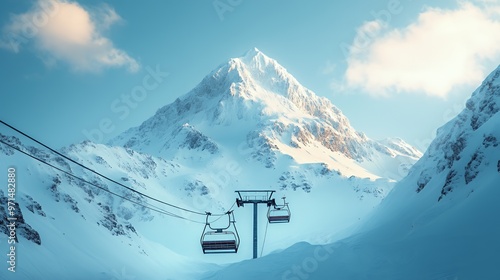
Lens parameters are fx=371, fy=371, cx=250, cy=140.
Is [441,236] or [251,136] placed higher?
[251,136]

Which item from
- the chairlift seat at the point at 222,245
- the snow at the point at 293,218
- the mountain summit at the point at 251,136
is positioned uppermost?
the mountain summit at the point at 251,136

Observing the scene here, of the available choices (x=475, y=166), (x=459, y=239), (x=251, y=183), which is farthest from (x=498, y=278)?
(x=251, y=183)

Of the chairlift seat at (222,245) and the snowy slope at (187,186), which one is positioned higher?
the snowy slope at (187,186)

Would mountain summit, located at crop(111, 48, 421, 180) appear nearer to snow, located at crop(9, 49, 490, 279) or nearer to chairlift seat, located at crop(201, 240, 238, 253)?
snow, located at crop(9, 49, 490, 279)

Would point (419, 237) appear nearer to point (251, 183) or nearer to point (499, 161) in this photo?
point (499, 161)

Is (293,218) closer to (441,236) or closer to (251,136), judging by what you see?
(251,136)

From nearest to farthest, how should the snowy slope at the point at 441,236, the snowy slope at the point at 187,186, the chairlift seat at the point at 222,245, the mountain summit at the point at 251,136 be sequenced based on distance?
the snowy slope at the point at 441,236 → the chairlift seat at the point at 222,245 → the snowy slope at the point at 187,186 → the mountain summit at the point at 251,136

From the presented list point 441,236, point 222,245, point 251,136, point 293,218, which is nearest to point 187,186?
point 293,218

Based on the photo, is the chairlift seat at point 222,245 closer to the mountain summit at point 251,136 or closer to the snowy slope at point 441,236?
the snowy slope at point 441,236

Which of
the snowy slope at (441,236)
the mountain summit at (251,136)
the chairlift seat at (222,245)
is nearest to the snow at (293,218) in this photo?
the snowy slope at (441,236)
